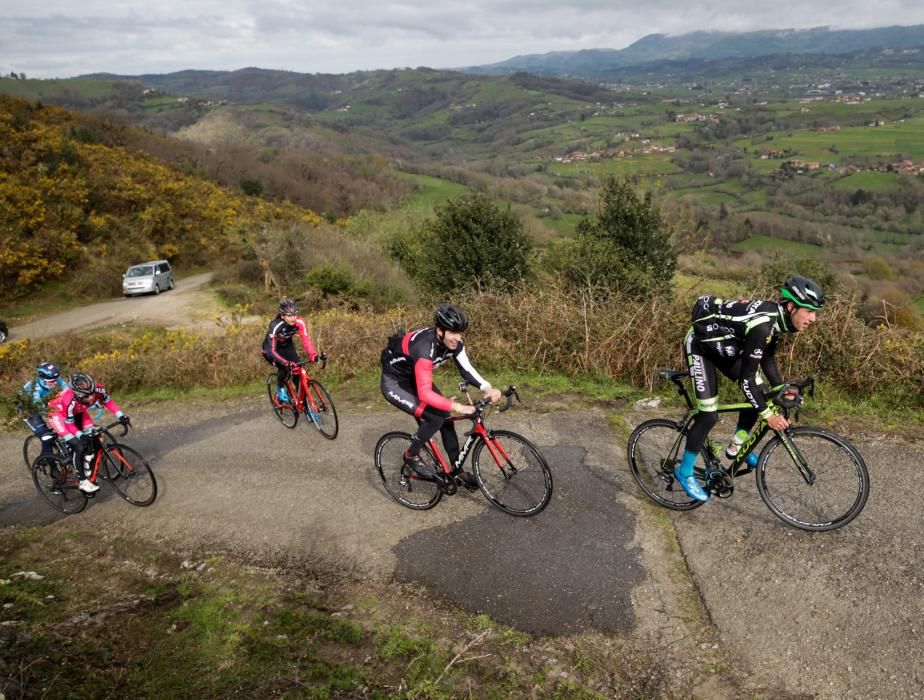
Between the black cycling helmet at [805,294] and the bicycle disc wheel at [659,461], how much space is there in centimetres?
174

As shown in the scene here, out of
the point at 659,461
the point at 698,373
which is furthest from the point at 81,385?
the point at 698,373

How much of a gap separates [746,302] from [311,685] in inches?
187

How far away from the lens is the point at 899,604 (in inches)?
169

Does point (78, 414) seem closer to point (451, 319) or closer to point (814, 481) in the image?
point (451, 319)

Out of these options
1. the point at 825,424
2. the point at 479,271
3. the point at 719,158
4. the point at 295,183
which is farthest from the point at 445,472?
the point at 719,158

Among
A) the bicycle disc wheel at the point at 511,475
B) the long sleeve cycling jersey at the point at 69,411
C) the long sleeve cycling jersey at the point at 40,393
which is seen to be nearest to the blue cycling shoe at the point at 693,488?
the bicycle disc wheel at the point at 511,475

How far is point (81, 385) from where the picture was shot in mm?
6766

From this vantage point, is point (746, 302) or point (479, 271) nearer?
point (746, 302)

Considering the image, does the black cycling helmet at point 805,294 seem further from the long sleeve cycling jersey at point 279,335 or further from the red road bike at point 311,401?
the long sleeve cycling jersey at point 279,335

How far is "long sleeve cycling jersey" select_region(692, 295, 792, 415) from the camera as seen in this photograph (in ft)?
15.7

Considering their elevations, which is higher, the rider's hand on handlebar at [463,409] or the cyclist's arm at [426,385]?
the cyclist's arm at [426,385]

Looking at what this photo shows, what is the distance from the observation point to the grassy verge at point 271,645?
3.97 metres

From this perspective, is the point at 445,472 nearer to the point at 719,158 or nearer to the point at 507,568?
the point at 507,568

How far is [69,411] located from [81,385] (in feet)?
1.32
